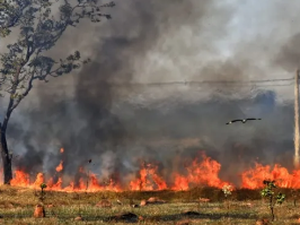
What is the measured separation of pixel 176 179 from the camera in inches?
2042

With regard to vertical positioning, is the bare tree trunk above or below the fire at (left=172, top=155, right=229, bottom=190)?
above

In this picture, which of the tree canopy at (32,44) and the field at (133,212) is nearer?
the field at (133,212)

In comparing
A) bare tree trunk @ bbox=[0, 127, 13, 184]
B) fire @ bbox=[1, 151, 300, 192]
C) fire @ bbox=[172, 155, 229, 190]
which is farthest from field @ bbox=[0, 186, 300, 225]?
bare tree trunk @ bbox=[0, 127, 13, 184]

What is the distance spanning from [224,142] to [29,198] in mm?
22568

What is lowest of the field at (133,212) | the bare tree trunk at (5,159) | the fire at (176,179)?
the field at (133,212)

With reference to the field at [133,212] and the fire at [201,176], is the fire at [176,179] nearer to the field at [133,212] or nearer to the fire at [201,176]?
the fire at [201,176]

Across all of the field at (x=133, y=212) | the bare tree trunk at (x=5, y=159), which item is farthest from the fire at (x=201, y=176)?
the bare tree trunk at (x=5, y=159)

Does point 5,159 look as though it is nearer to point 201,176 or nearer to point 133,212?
point 201,176

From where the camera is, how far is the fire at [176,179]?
48969mm

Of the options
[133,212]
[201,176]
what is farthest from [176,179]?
[133,212]

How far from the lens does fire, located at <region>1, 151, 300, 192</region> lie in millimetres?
48969

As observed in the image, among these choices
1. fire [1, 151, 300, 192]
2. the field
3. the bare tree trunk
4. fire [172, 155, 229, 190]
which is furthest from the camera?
the bare tree trunk

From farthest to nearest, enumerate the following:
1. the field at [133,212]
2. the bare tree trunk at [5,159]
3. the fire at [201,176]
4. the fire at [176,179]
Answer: the bare tree trunk at [5,159], the fire at [201,176], the fire at [176,179], the field at [133,212]

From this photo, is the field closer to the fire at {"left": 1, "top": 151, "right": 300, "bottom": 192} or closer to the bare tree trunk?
the fire at {"left": 1, "top": 151, "right": 300, "bottom": 192}
